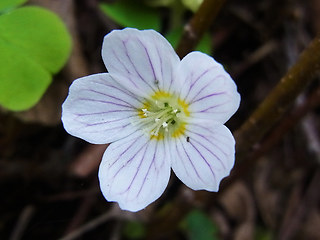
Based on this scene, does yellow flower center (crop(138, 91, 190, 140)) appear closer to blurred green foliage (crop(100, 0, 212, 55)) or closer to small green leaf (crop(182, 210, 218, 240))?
blurred green foliage (crop(100, 0, 212, 55))

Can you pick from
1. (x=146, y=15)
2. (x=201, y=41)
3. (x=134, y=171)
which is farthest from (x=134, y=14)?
(x=134, y=171)

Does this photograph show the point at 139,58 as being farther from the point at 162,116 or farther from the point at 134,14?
the point at 134,14

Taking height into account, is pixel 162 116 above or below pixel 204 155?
below

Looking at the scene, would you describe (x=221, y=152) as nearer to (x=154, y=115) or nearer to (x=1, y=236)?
(x=154, y=115)

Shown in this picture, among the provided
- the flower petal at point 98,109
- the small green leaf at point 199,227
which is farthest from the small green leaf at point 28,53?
the small green leaf at point 199,227

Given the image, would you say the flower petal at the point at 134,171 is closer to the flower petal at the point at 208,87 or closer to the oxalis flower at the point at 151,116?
the oxalis flower at the point at 151,116

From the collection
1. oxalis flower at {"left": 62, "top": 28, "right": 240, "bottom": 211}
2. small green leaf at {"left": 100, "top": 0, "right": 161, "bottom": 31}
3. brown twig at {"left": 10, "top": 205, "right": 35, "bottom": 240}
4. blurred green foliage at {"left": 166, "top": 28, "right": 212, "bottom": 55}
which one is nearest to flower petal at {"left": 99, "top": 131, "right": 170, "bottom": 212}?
oxalis flower at {"left": 62, "top": 28, "right": 240, "bottom": 211}
